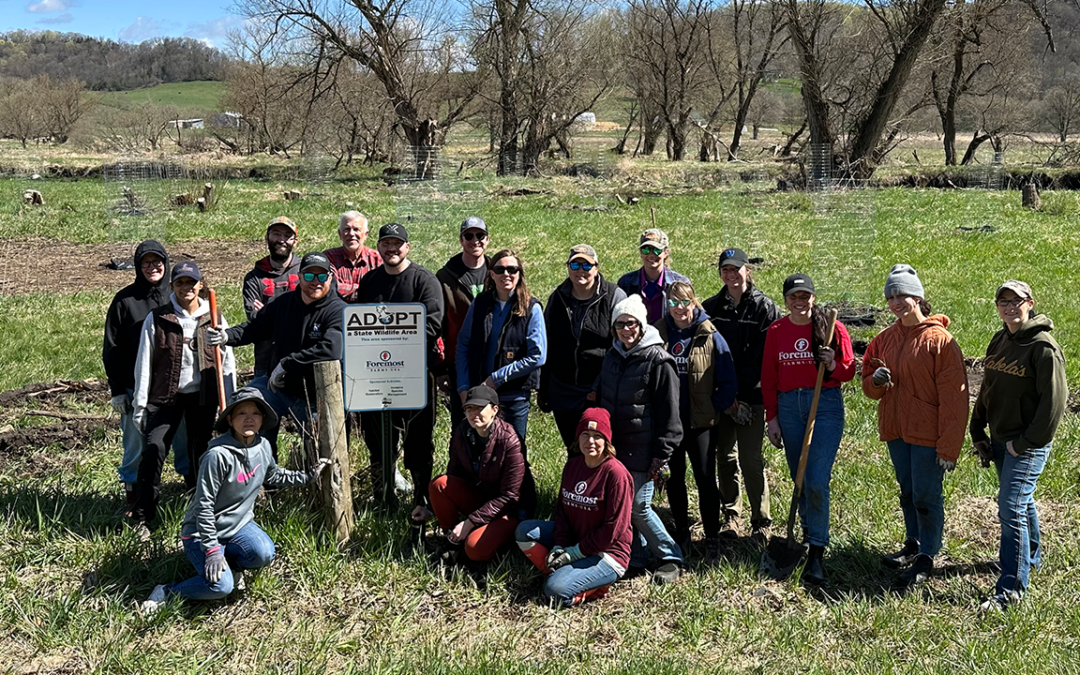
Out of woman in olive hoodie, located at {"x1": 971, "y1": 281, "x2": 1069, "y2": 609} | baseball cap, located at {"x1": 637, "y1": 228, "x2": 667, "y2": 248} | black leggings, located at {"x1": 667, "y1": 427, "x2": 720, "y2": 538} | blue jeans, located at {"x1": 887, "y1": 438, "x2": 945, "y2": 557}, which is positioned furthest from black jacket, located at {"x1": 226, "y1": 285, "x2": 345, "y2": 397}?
woman in olive hoodie, located at {"x1": 971, "y1": 281, "x2": 1069, "y2": 609}

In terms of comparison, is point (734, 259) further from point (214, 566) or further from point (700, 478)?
point (214, 566)

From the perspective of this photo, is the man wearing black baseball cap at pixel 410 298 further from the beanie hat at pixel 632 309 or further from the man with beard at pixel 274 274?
the beanie hat at pixel 632 309

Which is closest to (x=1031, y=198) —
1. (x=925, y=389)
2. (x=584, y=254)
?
(x=925, y=389)

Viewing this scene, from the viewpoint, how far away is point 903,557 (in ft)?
19.5

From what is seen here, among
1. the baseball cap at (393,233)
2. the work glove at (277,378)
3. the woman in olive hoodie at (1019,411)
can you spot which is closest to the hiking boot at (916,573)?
the woman in olive hoodie at (1019,411)

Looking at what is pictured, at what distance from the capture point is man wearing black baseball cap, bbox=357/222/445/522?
20.9ft

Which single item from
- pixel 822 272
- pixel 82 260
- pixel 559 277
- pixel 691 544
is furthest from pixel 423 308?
pixel 82 260

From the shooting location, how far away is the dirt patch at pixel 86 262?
594 inches

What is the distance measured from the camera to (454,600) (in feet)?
17.7

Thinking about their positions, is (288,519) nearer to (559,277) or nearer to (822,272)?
(559,277)

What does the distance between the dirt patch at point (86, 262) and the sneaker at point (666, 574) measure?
38.2 feet

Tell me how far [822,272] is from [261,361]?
10996mm

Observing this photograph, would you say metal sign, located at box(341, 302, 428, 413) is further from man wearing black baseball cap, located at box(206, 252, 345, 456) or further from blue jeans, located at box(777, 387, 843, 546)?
blue jeans, located at box(777, 387, 843, 546)

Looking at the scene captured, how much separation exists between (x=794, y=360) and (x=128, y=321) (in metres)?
4.56
